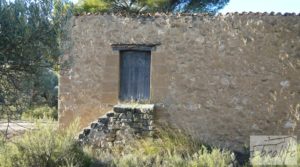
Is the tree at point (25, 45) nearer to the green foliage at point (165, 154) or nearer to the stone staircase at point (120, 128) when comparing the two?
the green foliage at point (165, 154)

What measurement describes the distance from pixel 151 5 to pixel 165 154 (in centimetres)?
1050

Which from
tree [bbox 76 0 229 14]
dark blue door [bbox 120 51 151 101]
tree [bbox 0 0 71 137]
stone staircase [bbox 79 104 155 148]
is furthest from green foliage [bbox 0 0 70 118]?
tree [bbox 76 0 229 14]

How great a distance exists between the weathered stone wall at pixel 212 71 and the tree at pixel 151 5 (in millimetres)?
7124

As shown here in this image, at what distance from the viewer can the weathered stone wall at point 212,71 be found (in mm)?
11062

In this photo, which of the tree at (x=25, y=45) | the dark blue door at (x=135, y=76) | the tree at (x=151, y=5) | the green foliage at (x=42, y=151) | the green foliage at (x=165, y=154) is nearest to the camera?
the tree at (x=25, y=45)

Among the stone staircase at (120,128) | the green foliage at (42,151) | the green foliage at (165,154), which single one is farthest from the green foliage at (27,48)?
the stone staircase at (120,128)

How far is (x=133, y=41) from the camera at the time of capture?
11.7m

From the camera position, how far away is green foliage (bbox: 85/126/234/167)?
8.27 metres

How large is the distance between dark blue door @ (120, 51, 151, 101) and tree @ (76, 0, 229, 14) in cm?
727

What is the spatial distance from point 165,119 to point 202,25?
2.45m

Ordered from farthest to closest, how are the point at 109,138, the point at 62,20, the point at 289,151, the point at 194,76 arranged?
the point at 194,76 → the point at 109,138 → the point at 289,151 → the point at 62,20

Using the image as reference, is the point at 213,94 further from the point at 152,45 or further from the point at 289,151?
the point at 289,151

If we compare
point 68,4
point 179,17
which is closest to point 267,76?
point 179,17

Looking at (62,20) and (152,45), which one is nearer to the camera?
(62,20)
